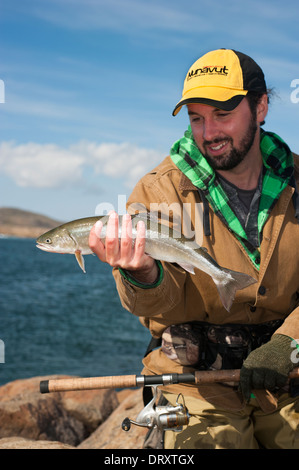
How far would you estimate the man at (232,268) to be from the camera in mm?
4742

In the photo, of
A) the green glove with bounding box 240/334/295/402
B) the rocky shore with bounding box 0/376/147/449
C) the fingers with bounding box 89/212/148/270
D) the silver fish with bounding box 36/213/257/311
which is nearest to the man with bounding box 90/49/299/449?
the green glove with bounding box 240/334/295/402

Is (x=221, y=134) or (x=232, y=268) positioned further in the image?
(x=221, y=134)

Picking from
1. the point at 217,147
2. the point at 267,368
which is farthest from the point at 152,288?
the point at 217,147

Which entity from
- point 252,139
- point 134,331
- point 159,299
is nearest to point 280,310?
point 159,299

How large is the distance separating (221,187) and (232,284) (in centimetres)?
122

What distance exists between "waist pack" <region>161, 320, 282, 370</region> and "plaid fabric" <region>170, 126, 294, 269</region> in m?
0.72

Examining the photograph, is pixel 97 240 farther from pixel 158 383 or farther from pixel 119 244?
pixel 158 383

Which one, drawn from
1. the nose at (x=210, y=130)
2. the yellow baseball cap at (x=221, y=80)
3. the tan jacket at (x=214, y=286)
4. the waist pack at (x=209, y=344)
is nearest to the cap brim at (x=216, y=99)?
the yellow baseball cap at (x=221, y=80)

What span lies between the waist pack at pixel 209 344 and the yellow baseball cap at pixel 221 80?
216 cm

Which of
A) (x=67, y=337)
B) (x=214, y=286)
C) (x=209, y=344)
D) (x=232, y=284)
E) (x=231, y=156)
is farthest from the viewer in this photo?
(x=67, y=337)

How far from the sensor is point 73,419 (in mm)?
9500

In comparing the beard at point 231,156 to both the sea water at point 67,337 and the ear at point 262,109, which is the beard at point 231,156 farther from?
Answer: the sea water at point 67,337

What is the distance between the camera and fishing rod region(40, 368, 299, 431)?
4.51m
